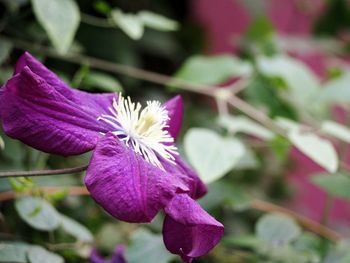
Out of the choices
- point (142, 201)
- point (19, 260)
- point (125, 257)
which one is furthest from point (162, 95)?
point (142, 201)

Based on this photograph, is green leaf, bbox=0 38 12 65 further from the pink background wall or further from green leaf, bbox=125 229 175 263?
the pink background wall

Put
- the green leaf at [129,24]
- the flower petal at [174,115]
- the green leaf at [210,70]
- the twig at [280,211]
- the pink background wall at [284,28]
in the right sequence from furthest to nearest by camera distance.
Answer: the pink background wall at [284,28]
the green leaf at [210,70]
the green leaf at [129,24]
the twig at [280,211]
the flower petal at [174,115]

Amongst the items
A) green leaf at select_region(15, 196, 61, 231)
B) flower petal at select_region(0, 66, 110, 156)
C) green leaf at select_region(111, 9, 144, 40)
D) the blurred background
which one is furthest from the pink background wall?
flower petal at select_region(0, 66, 110, 156)

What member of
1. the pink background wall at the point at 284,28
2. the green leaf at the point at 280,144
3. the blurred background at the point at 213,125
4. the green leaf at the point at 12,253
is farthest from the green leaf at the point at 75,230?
the pink background wall at the point at 284,28

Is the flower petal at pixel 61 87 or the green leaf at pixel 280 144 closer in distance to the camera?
the flower petal at pixel 61 87

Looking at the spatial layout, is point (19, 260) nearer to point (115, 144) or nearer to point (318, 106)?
point (115, 144)

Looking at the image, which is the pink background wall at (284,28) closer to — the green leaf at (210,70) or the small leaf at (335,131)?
the green leaf at (210,70)

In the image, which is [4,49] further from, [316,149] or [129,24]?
[316,149]
